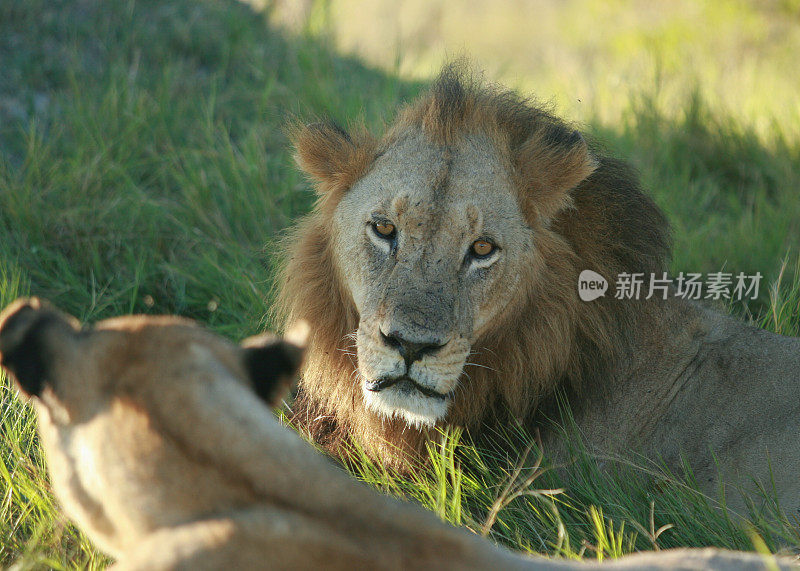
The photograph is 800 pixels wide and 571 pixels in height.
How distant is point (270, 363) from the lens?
2.04m

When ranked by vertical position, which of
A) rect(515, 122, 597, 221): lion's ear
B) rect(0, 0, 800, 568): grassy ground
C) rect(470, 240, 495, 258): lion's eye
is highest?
rect(515, 122, 597, 221): lion's ear

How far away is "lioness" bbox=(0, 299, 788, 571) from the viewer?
1.73 meters

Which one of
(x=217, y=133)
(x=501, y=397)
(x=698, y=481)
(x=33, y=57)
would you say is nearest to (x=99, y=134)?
(x=217, y=133)

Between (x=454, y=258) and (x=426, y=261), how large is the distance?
0.11 metres

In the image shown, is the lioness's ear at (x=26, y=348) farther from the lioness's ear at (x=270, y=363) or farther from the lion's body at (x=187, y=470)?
the lioness's ear at (x=270, y=363)

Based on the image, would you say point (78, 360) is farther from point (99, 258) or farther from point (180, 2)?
point (180, 2)

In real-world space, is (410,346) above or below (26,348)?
below

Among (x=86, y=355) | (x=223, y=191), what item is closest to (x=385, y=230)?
(x=86, y=355)

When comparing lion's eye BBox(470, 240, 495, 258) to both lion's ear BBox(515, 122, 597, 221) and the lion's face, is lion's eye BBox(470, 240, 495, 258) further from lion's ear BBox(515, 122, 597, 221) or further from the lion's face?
lion's ear BBox(515, 122, 597, 221)

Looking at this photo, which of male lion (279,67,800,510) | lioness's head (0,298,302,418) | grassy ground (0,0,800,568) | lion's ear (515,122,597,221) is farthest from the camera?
lion's ear (515,122,597,221)

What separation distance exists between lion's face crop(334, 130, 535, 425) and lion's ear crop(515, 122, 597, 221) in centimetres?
9

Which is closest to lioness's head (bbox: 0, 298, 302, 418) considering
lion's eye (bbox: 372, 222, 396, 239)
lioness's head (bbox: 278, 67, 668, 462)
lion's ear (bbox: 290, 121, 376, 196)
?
lioness's head (bbox: 278, 67, 668, 462)

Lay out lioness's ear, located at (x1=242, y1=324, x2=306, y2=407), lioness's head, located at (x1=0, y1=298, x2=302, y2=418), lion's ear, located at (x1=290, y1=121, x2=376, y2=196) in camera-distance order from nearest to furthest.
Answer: lioness's head, located at (x1=0, y1=298, x2=302, y2=418)
lioness's ear, located at (x1=242, y1=324, x2=306, y2=407)
lion's ear, located at (x1=290, y1=121, x2=376, y2=196)

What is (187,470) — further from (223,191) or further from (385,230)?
(223,191)
